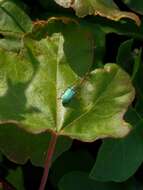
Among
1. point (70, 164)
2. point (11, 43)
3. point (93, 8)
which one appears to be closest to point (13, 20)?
point (11, 43)

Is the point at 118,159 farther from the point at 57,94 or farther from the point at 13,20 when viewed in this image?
the point at 13,20

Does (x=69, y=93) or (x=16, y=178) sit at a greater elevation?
(x=69, y=93)

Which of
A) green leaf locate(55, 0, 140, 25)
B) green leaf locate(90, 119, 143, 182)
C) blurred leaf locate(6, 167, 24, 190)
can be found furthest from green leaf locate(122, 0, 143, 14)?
blurred leaf locate(6, 167, 24, 190)

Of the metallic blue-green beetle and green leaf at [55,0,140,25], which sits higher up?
green leaf at [55,0,140,25]

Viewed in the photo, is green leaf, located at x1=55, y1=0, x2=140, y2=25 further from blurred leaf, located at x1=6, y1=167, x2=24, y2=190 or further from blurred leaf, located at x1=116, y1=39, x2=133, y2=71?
blurred leaf, located at x1=6, y1=167, x2=24, y2=190

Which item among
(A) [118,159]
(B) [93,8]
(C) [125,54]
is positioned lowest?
(A) [118,159]

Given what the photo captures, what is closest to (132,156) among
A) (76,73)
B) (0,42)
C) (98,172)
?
(98,172)
